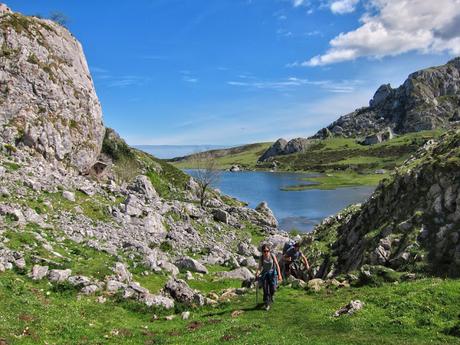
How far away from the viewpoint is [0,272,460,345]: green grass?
18.1m

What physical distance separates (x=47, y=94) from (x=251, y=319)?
2062 inches

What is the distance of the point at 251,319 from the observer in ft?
74.0

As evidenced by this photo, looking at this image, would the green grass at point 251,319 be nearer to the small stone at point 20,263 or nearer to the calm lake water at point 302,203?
the small stone at point 20,263

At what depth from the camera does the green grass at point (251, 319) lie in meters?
18.1

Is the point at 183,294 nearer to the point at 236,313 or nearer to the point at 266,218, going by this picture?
the point at 236,313

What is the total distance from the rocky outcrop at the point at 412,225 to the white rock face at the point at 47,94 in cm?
3966

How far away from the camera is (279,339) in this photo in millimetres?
18516

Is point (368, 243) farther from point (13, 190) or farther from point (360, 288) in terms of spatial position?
point (13, 190)

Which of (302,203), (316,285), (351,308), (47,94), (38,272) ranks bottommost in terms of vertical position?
(302,203)

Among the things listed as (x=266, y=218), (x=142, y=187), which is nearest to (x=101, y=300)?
(x=142, y=187)

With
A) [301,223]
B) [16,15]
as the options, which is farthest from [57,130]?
[301,223]

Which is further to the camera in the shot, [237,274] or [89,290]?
[237,274]

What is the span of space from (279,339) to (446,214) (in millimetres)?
15535

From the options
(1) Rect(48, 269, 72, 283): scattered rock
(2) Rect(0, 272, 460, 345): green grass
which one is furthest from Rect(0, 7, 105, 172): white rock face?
(2) Rect(0, 272, 460, 345): green grass
